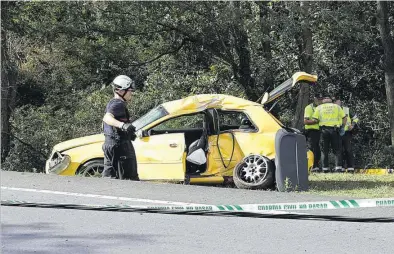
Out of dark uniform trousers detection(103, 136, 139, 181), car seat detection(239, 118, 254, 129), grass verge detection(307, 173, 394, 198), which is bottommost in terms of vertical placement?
grass verge detection(307, 173, 394, 198)

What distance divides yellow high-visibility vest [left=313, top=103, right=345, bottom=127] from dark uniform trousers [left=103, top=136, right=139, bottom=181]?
662 centimetres

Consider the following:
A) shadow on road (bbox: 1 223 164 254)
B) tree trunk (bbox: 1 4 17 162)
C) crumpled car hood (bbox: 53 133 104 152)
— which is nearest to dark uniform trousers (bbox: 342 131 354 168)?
crumpled car hood (bbox: 53 133 104 152)

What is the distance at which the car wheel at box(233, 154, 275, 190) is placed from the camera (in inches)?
420

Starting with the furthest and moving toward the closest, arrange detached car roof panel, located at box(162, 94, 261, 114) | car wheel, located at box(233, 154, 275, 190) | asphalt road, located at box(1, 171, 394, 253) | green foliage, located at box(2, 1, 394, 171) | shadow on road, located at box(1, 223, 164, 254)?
green foliage, located at box(2, 1, 394, 171) < detached car roof panel, located at box(162, 94, 261, 114) < car wheel, located at box(233, 154, 275, 190) < asphalt road, located at box(1, 171, 394, 253) < shadow on road, located at box(1, 223, 164, 254)

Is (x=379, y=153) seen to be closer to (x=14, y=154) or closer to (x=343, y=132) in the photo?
(x=343, y=132)

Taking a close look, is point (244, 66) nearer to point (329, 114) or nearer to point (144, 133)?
point (329, 114)

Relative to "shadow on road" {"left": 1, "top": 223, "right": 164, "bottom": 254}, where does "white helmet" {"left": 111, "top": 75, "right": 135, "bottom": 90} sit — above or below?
above

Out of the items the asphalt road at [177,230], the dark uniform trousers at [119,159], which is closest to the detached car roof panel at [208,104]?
the dark uniform trousers at [119,159]

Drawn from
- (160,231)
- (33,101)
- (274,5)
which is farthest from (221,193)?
(33,101)

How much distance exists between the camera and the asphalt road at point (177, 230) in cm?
645

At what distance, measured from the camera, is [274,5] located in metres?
19.2

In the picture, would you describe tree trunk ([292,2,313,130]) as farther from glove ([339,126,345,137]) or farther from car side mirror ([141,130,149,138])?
car side mirror ([141,130,149,138])

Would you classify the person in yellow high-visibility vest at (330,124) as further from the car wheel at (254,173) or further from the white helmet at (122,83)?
the white helmet at (122,83)

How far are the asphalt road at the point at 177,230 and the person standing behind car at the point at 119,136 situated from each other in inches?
35.1
